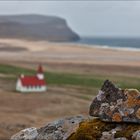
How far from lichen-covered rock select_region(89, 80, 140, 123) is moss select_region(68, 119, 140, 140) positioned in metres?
0.10

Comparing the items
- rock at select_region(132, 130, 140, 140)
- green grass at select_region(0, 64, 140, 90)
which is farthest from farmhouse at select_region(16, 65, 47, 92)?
rock at select_region(132, 130, 140, 140)

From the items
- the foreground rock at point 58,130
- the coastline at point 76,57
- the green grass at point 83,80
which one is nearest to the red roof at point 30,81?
the green grass at point 83,80

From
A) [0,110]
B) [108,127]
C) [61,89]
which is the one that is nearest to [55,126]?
[108,127]

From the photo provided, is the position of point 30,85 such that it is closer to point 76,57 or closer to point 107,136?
point 107,136

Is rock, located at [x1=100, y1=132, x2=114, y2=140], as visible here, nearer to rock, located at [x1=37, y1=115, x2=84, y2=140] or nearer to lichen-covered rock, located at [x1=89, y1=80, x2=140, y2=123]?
lichen-covered rock, located at [x1=89, y1=80, x2=140, y2=123]

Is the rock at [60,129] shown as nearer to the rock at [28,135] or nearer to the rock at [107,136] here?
the rock at [28,135]

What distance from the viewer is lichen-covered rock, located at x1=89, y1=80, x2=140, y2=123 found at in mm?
6816

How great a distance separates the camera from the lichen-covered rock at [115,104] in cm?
682

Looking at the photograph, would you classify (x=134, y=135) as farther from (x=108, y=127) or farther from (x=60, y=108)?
(x=60, y=108)

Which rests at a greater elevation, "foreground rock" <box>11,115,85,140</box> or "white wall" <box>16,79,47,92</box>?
"foreground rock" <box>11,115,85,140</box>

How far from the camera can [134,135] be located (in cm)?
658

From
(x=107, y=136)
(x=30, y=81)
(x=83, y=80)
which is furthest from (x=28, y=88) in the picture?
(x=107, y=136)

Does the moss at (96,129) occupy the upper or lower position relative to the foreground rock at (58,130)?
upper

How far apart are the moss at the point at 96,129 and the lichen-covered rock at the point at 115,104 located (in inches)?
3.9
